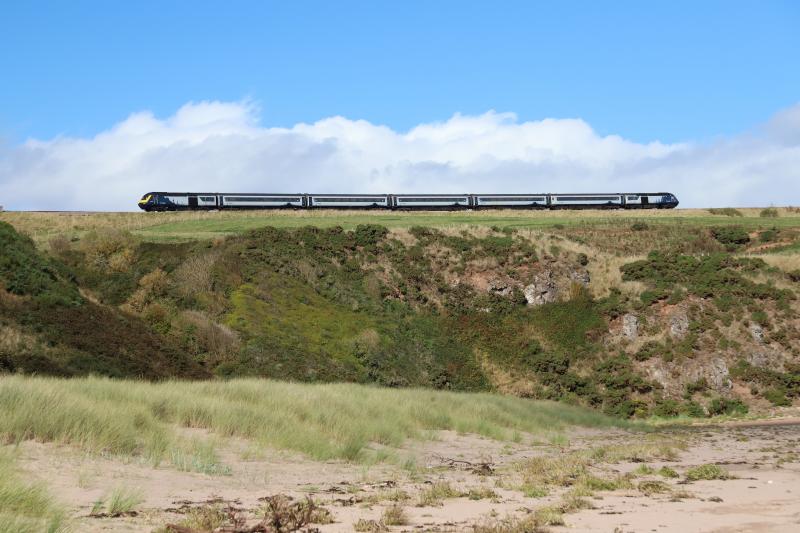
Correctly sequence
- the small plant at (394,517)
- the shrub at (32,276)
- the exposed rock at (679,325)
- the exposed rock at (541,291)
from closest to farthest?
1. the small plant at (394,517)
2. the shrub at (32,276)
3. the exposed rock at (679,325)
4. the exposed rock at (541,291)

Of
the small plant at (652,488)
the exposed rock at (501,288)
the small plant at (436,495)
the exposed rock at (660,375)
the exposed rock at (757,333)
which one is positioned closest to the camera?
the small plant at (436,495)

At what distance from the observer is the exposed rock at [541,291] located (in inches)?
2085

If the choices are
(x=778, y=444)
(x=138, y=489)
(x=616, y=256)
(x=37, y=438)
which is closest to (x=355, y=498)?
(x=138, y=489)

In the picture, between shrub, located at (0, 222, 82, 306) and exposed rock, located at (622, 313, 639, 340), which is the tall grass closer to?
shrub, located at (0, 222, 82, 306)

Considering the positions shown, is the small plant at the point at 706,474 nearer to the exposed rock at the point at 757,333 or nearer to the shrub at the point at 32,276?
the shrub at the point at 32,276

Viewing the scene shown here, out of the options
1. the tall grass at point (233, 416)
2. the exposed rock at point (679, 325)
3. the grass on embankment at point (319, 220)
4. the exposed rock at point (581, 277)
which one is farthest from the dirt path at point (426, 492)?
the grass on embankment at point (319, 220)

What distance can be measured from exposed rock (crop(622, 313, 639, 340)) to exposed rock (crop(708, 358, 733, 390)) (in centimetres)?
504

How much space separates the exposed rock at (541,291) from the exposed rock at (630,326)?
5.74 m

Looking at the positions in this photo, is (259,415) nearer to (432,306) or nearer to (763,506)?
(763,506)

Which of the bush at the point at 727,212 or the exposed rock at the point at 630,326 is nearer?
the exposed rock at the point at 630,326

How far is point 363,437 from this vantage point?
20484 mm

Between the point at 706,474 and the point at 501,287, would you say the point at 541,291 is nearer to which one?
the point at 501,287

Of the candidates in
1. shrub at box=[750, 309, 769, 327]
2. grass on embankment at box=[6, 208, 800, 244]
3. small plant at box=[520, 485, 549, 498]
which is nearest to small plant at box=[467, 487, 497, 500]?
small plant at box=[520, 485, 549, 498]

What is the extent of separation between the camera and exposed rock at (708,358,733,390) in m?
43.1
